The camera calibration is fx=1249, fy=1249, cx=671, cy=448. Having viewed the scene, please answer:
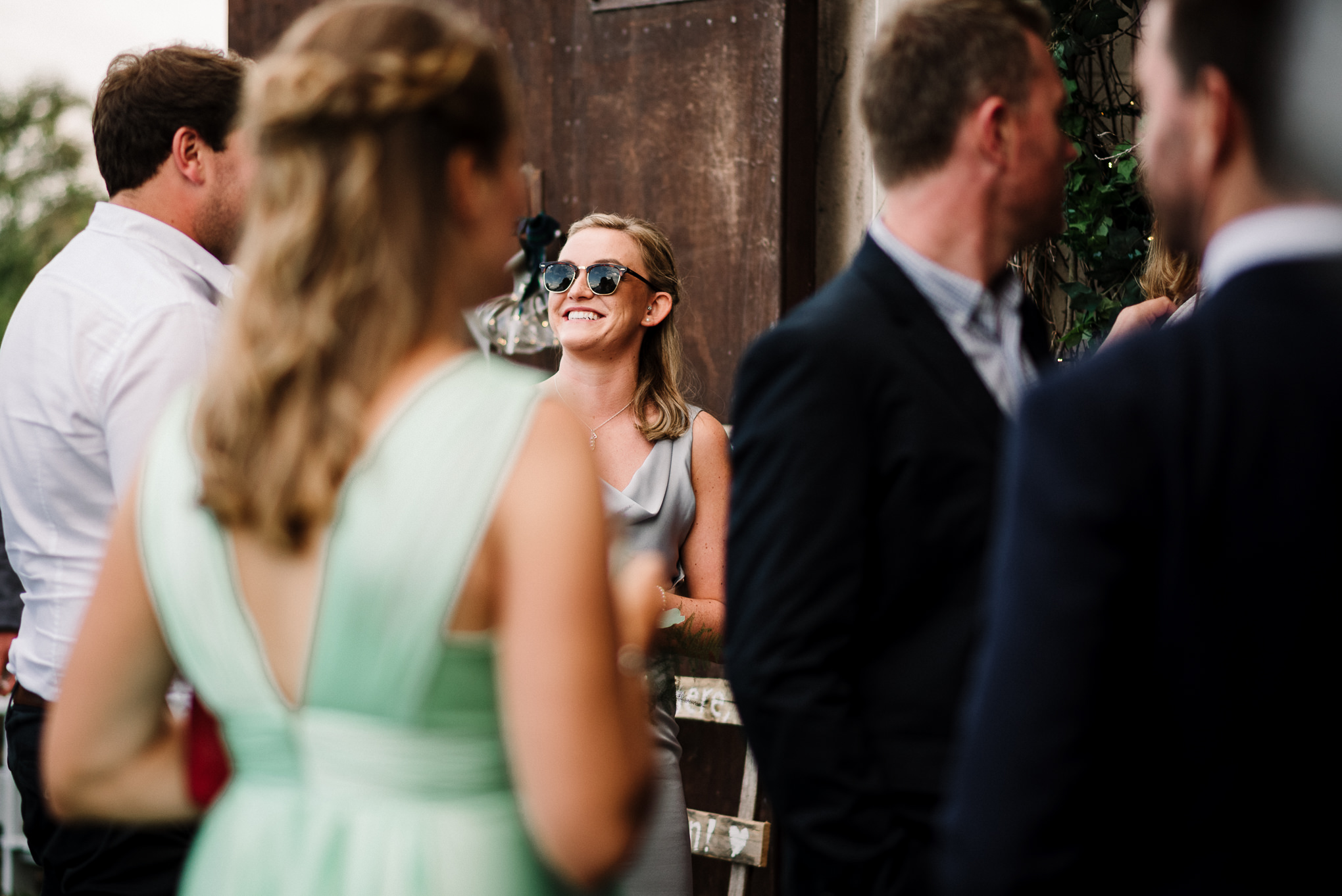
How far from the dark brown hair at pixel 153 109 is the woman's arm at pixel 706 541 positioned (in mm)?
1244

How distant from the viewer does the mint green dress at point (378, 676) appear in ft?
3.42

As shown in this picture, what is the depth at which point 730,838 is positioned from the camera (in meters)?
3.34

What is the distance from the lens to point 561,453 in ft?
3.50

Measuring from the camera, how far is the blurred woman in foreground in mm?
1037

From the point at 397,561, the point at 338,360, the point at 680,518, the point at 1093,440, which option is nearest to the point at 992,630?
the point at 1093,440

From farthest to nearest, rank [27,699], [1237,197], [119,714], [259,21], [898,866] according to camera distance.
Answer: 1. [259,21]
2. [27,699]
3. [898,866]
4. [119,714]
5. [1237,197]

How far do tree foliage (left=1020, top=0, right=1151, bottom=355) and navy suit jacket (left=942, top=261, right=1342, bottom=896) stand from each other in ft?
8.50

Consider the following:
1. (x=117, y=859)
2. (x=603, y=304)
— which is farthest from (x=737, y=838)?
(x=117, y=859)

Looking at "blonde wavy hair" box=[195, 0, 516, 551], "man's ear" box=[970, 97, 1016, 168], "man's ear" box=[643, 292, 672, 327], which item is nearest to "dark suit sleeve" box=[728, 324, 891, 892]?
"man's ear" box=[970, 97, 1016, 168]

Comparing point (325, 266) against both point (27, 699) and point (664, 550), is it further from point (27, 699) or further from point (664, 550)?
point (664, 550)

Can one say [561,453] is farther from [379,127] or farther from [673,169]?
[673,169]

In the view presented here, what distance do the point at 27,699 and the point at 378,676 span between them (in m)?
1.50

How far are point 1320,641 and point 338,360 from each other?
2.68 feet

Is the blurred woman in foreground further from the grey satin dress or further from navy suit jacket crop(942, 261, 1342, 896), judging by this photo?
the grey satin dress
